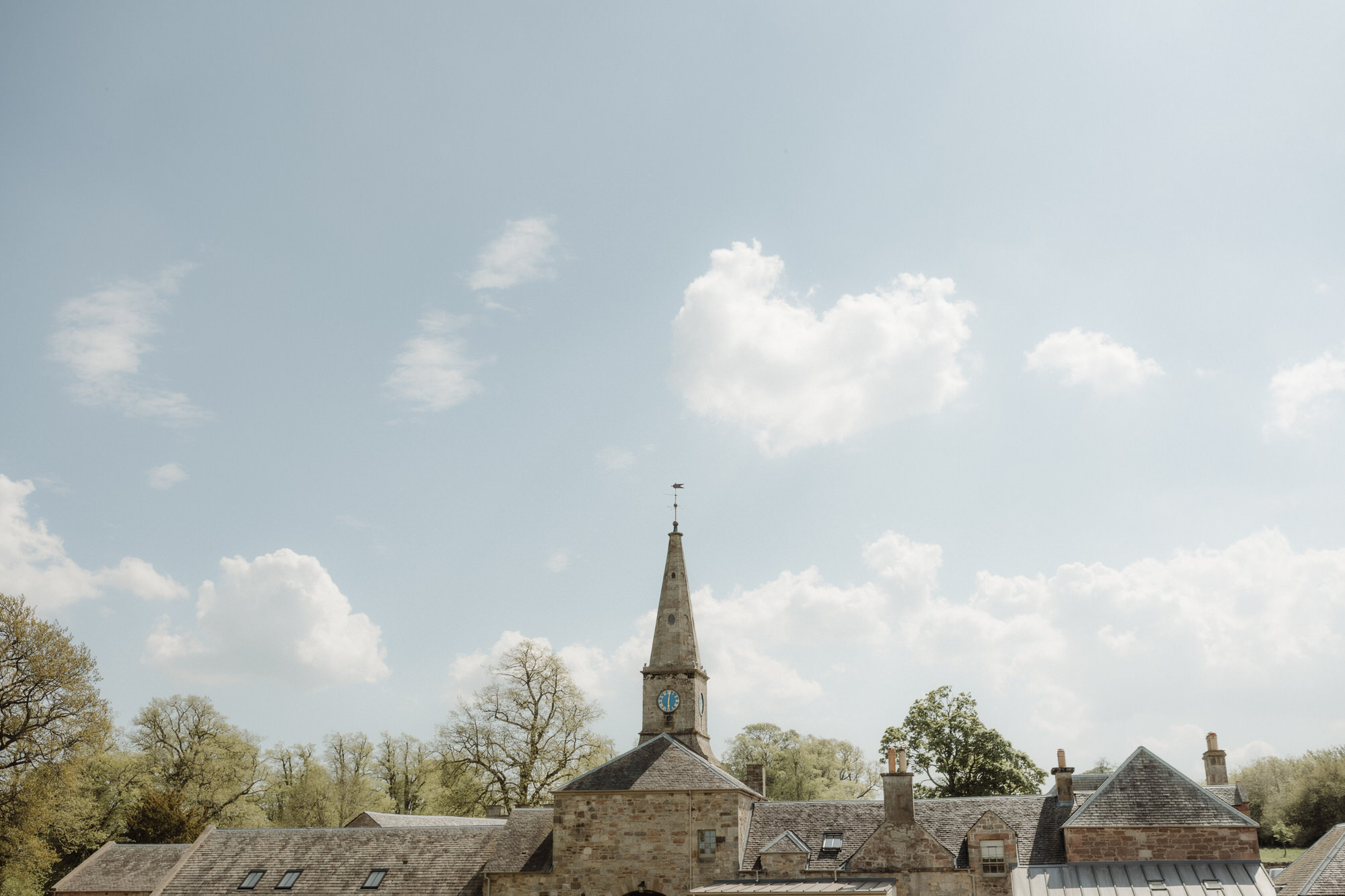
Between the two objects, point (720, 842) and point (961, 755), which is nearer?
point (720, 842)

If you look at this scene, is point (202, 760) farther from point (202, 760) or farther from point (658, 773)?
point (658, 773)

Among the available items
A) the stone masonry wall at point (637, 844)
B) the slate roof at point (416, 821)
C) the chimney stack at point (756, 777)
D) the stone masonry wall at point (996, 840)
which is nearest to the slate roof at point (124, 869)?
the slate roof at point (416, 821)

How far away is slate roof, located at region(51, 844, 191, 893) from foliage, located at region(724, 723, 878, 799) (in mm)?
34586

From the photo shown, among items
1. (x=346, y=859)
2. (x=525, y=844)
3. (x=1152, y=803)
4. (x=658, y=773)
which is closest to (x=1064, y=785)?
(x=1152, y=803)

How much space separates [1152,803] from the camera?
30766 mm

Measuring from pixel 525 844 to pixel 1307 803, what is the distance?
183 ft

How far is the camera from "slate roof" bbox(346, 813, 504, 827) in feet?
147

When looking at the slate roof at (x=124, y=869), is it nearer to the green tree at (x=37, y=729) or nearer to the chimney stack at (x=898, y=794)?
the green tree at (x=37, y=729)

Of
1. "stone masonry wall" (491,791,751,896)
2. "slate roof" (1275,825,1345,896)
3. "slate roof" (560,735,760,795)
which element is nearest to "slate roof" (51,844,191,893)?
"stone masonry wall" (491,791,751,896)

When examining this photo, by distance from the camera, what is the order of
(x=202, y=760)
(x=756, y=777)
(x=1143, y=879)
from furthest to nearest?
(x=202, y=760) → (x=756, y=777) → (x=1143, y=879)

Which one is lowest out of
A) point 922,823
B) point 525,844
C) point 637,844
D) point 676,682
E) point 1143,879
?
point 1143,879

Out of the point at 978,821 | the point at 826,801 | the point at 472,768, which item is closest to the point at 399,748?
the point at 472,768

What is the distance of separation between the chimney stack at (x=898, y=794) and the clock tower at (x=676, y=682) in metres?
7.77

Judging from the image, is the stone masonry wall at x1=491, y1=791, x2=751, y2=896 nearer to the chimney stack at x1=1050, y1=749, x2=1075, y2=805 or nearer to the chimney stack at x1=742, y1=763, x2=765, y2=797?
the chimney stack at x1=742, y1=763, x2=765, y2=797
